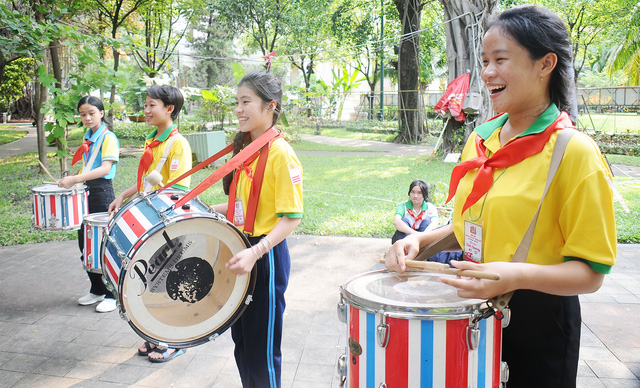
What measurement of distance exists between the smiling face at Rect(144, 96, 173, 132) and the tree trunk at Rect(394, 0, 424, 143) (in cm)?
1556

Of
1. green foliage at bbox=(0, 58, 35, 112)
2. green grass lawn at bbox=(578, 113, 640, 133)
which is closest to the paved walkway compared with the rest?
green foliage at bbox=(0, 58, 35, 112)

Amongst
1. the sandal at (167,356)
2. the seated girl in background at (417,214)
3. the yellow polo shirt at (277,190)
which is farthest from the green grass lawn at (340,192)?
the yellow polo shirt at (277,190)

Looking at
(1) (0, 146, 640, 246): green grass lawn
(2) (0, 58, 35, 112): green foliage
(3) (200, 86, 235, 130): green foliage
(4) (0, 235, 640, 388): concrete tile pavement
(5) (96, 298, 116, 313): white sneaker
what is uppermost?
(2) (0, 58, 35, 112): green foliage

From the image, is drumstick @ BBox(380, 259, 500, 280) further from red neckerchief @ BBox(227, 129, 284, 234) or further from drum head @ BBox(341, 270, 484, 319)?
red neckerchief @ BBox(227, 129, 284, 234)

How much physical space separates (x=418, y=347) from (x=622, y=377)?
7.91ft

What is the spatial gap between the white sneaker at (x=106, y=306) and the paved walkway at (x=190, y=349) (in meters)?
0.06

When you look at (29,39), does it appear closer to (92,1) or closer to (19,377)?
(19,377)

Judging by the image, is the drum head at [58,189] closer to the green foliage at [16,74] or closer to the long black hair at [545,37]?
the long black hair at [545,37]

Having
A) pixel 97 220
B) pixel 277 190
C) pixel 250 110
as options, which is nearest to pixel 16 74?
pixel 97 220

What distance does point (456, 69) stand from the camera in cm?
1235

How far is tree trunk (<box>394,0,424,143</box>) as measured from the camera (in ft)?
60.0

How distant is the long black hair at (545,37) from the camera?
149 centimetres

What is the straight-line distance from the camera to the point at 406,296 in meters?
1.78

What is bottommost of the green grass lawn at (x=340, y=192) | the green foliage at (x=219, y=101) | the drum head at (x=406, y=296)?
the green grass lawn at (x=340, y=192)
